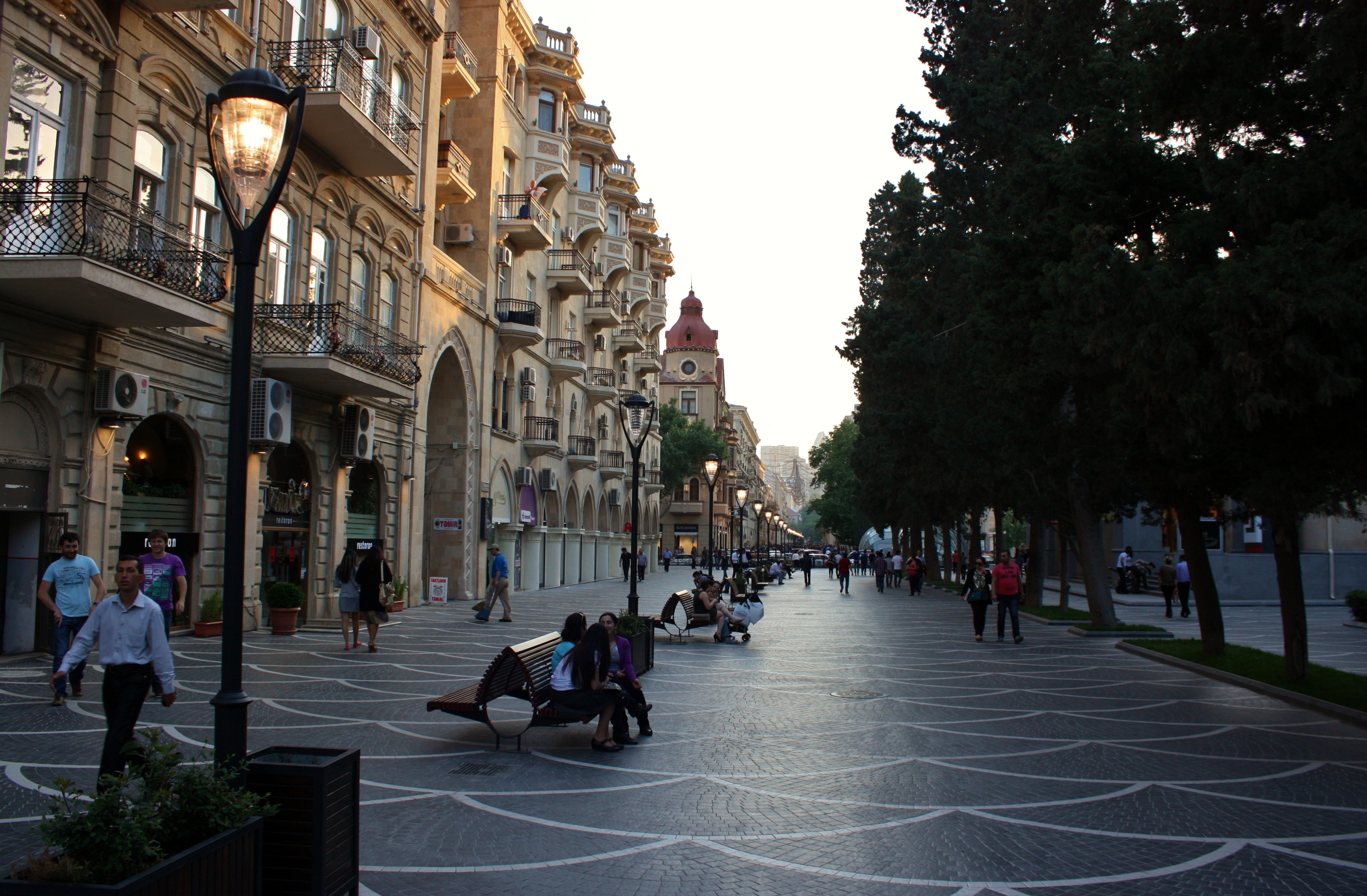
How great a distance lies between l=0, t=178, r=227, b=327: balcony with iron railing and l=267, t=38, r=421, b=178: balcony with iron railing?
408 centimetres

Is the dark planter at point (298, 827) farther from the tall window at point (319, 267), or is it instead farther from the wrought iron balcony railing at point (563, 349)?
the wrought iron balcony railing at point (563, 349)

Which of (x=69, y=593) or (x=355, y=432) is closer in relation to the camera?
(x=69, y=593)

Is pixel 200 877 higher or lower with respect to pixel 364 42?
lower

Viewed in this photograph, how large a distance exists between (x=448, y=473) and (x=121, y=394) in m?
16.9

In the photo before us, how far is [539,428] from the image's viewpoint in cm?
3969

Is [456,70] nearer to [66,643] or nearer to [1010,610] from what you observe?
[1010,610]

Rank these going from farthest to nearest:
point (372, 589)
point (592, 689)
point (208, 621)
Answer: point (208, 621) → point (372, 589) → point (592, 689)

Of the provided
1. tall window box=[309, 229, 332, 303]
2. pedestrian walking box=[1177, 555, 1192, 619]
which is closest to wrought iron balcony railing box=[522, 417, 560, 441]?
tall window box=[309, 229, 332, 303]

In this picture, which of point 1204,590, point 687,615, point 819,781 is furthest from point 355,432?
point 1204,590

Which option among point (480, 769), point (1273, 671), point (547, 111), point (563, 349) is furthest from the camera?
point (563, 349)

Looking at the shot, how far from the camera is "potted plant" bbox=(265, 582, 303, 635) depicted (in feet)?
61.0

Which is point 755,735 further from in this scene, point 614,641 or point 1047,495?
point 1047,495

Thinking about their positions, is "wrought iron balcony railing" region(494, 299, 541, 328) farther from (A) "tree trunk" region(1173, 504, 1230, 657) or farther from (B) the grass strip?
(A) "tree trunk" region(1173, 504, 1230, 657)

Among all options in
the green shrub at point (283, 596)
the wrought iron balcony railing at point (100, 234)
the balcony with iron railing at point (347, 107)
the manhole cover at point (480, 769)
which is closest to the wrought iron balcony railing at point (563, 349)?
the balcony with iron railing at point (347, 107)
